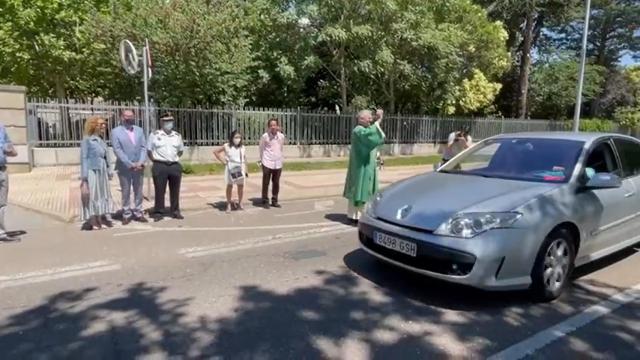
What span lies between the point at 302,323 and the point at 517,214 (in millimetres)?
1947

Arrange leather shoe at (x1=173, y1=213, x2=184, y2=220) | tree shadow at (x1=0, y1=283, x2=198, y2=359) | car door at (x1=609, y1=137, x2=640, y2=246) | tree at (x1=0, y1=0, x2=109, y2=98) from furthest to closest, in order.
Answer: tree at (x1=0, y1=0, x2=109, y2=98) → leather shoe at (x1=173, y1=213, x2=184, y2=220) → car door at (x1=609, y1=137, x2=640, y2=246) → tree shadow at (x1=0, y1=283, x2=198, y2=359)

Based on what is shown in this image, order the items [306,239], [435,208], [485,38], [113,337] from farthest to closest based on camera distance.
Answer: [485,38] < [306,239] < [435,208] < [113,337]

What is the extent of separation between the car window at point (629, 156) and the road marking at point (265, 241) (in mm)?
3470

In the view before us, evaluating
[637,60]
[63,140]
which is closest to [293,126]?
[63,140]

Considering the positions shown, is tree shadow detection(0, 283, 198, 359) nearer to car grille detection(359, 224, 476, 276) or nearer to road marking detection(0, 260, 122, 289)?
road marking detection(0, 260, 122, 289)

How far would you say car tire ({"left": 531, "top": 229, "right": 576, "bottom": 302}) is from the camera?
4270 millimetres

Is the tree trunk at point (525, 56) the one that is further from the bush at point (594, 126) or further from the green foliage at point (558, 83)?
the bush at point (594, 126)

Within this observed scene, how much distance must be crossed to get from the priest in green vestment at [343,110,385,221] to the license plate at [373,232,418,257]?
98.8 inches

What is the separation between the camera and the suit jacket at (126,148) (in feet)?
24.0

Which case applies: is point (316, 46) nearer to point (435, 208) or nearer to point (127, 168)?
point (127, 168)

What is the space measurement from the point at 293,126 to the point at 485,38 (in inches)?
359

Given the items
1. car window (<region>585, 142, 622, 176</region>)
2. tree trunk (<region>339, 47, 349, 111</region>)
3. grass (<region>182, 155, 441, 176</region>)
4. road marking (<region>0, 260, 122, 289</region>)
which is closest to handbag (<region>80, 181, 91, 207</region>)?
road marking (<region>0, 260, 122, 289</region>)

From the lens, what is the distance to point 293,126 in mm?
17953

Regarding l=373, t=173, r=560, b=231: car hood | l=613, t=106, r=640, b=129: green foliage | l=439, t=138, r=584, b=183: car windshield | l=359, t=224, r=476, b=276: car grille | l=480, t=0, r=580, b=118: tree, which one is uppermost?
l=480, t=0, r=580, b=118: tree
